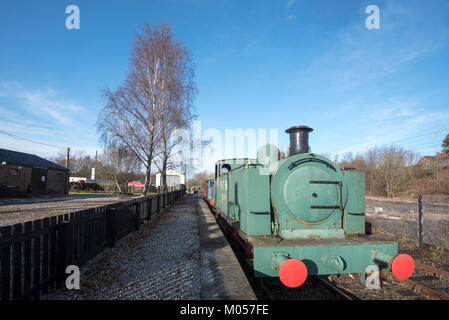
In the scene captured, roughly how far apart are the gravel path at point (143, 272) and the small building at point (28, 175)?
2039 cm

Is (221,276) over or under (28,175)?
under

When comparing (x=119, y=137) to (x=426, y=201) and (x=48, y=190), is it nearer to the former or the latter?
(x=426, y=201)

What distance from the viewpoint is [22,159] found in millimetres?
22906

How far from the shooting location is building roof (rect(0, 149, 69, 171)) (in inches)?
826

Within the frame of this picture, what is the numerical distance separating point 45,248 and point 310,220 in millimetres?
3933

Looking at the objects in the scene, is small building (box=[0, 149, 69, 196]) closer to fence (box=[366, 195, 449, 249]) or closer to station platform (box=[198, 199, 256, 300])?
station platform (box=[198, 199, 256, 300])

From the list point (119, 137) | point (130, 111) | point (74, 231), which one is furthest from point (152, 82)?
point (74, 231)

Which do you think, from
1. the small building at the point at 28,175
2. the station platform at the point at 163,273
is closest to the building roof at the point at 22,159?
the small building at the point at 28,175

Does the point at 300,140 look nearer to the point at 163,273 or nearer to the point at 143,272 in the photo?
the point at 163,273

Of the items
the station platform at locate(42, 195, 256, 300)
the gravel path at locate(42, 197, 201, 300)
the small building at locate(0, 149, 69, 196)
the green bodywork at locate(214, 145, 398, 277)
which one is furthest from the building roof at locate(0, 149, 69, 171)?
the green bodywork at locate(214, 145, 398, 277)

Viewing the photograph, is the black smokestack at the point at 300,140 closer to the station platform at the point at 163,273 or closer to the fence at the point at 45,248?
the station platform at the point at 163,273

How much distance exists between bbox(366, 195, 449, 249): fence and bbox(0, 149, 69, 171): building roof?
87.2 ft

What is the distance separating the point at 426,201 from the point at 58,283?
9.30 meters

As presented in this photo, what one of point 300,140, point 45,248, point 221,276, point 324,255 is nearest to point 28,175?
point 45,248
